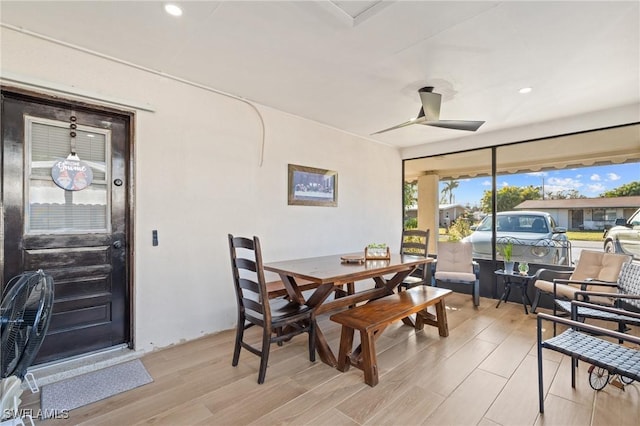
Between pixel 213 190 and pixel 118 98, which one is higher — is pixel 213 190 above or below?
below

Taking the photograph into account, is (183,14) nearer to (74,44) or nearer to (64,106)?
(74,44)

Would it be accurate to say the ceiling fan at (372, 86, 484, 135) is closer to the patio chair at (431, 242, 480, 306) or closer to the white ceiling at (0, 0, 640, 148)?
the white ceiling at (0, 0, 640, 148)

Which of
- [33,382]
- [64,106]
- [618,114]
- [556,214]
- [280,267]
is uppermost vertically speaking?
[618,114]

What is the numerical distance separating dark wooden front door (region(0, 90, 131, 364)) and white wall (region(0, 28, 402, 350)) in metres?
0.18

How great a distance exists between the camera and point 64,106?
8.25 feet

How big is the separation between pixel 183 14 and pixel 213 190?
1.64 metres

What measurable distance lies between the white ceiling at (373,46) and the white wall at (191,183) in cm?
19

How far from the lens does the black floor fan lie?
1.45m

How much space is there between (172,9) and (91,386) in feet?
8.89

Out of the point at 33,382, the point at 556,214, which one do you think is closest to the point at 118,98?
the point at 33,382

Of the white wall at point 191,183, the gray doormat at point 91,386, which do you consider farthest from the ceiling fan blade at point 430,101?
the gray doormat at point 91,386

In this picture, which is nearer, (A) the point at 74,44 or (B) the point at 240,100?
(A) the point at 74,44

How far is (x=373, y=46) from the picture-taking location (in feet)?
7.89

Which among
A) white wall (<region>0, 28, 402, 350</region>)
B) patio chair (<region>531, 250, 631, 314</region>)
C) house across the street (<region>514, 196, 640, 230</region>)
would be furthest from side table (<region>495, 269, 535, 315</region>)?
white wall (<region>0, 28, 402, 350</region>)
